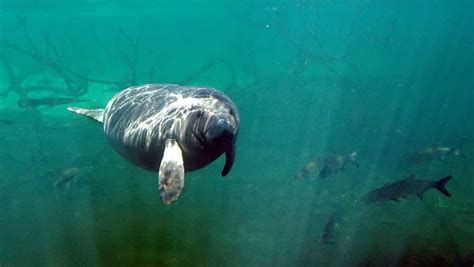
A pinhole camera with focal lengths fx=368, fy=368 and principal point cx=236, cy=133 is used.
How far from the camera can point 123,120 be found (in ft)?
20.9

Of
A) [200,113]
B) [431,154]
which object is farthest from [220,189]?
[200,113]

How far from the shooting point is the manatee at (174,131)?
4.55 meters

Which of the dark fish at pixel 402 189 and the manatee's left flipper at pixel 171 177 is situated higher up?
the manatee's left flipper at pixel 171 177

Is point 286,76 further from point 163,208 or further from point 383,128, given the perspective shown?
point 163,208

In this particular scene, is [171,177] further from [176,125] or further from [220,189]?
[220,189]

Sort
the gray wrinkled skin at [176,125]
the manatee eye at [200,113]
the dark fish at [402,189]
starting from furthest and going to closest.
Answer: the dark fish at [402,189] → the manatee eye at [200,113] → the gray wrinkled skin at [176,125]

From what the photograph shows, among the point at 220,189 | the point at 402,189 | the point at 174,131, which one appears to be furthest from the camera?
the point at 220,189

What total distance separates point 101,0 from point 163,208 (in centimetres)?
3337

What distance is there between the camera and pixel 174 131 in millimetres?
5062

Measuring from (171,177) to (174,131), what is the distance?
0.81 metres

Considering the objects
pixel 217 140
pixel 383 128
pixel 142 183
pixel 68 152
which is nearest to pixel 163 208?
pixel 142 183

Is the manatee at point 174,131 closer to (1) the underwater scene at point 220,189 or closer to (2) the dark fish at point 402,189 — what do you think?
(1) the underwater scene at point 220,189

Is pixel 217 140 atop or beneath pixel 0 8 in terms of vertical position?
atop

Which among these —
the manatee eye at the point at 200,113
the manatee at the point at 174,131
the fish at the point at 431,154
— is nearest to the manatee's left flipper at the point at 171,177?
the manatee at the point at 174,131
